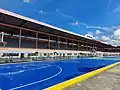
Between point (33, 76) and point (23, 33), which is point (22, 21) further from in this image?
point (33, 76)

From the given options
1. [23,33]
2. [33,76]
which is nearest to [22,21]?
[23,33]

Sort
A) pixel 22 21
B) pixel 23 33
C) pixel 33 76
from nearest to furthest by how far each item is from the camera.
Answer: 1. pixel 33 76
2. pixel 22 21
3. pixel 23 33

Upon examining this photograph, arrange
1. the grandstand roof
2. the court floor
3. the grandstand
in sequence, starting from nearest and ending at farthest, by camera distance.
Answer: the court floor < the grandstand roof < the grandstand

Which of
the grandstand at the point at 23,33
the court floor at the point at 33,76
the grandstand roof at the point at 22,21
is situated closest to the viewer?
the court floor at the point at 33,76

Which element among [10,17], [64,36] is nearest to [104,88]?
[10,17]

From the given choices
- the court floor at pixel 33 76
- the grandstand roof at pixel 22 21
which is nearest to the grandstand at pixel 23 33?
the grandstand roof at pixel 22 21

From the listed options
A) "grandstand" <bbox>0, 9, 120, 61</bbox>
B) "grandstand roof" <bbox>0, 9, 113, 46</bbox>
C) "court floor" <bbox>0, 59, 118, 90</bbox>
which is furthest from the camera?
"grandstand" <bbox>0, 9, 120, 61</bbox>

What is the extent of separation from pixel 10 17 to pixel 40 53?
10.8 m

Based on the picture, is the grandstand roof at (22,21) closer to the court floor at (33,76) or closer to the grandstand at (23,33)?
the grandstand at (23,33)

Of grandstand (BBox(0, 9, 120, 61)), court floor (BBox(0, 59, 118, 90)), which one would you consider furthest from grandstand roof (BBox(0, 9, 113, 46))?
court floor (BBox(0, 59, 118, 90))

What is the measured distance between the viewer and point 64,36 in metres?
46.8

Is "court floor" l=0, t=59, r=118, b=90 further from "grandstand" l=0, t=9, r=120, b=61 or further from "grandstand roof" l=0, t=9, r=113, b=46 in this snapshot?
"grandstand roof" l=0, t=9, r=113, b=46

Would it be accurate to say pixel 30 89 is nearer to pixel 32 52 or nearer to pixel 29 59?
pixel 29 59

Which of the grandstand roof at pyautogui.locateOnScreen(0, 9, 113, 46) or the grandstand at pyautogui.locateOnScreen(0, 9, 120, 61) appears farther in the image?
the grandstand at pyautogui.locateOnScreen(0, 9, 120, 61)
